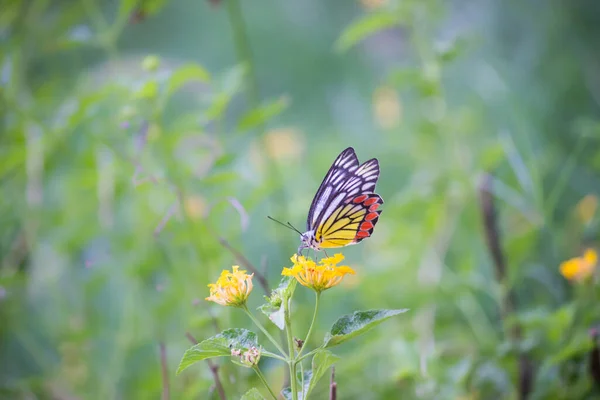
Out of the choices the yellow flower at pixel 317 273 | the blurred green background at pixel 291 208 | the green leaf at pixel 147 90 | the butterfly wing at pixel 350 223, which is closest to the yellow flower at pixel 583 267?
the blurred green background at pixel 291 208

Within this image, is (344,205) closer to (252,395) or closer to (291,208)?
(252,395)

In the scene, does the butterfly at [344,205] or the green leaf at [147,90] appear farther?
the green leaf at [147,90]

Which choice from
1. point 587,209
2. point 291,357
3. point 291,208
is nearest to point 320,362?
point 291,357

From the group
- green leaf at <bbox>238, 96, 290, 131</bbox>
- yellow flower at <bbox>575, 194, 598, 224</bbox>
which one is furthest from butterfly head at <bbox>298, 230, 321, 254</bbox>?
yellow flower at <bbox>575, 194, 598, 224</bbox>

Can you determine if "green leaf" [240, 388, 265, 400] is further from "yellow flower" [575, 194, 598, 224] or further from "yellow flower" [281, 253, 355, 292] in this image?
"yellow flower" [575, 194, 598, 224]

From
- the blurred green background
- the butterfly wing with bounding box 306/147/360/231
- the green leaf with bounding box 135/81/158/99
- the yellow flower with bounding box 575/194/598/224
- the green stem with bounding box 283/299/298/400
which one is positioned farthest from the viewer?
the yellow flower with bounding box 575/194/598/224

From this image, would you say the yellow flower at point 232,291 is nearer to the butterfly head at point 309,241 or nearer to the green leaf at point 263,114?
the butterfly head at point 309,241
